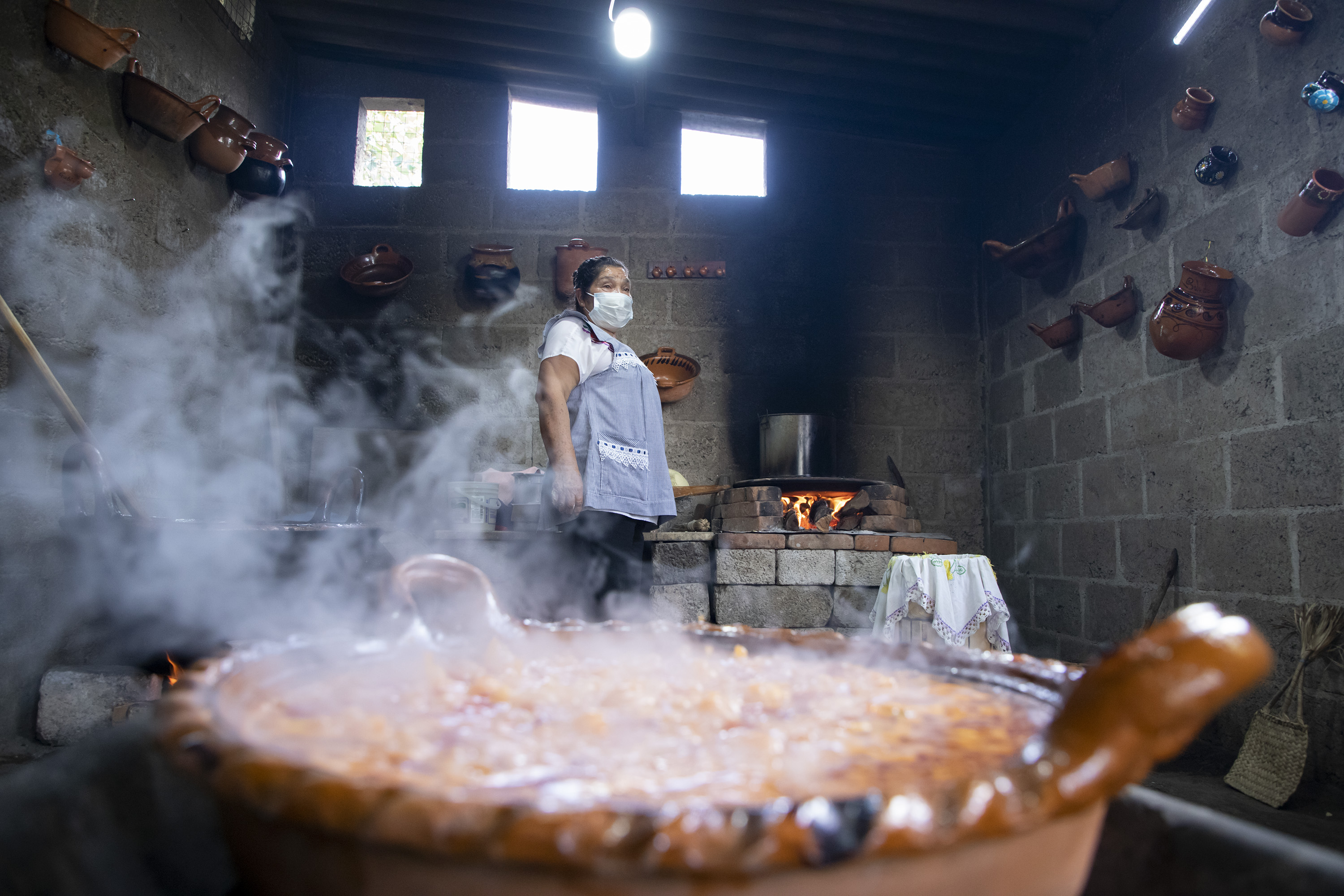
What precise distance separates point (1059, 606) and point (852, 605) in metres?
1.39

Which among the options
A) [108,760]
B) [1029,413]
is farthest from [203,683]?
[1029,413]

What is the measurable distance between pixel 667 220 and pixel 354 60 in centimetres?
246

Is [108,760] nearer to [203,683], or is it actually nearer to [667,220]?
[203,683]

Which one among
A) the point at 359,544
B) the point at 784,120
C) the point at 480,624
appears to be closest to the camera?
the point at 480,624

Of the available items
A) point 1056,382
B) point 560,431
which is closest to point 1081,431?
point 1056,382

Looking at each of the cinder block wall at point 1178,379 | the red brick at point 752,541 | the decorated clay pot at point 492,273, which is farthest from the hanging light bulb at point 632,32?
the red brick at point 752,541

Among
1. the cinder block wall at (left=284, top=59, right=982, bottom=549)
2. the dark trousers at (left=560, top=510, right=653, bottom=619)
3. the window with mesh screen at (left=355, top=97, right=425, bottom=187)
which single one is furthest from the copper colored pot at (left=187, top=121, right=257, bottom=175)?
the dark trousers at (left=560, top=510, right=653, bottom=619)

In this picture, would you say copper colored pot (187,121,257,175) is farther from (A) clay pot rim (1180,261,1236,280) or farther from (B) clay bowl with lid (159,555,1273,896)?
(A) clay pot rim (1180,261,1236,280)

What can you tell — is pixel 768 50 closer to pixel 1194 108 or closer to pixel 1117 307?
pixel 1194 108

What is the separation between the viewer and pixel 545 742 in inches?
25.9

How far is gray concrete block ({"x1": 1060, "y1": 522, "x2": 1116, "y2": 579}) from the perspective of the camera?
388cm

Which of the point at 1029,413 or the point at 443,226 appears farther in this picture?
the point at 443,226

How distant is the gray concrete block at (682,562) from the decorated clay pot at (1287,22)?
10.3 feet

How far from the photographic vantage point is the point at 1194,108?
3.30 m
